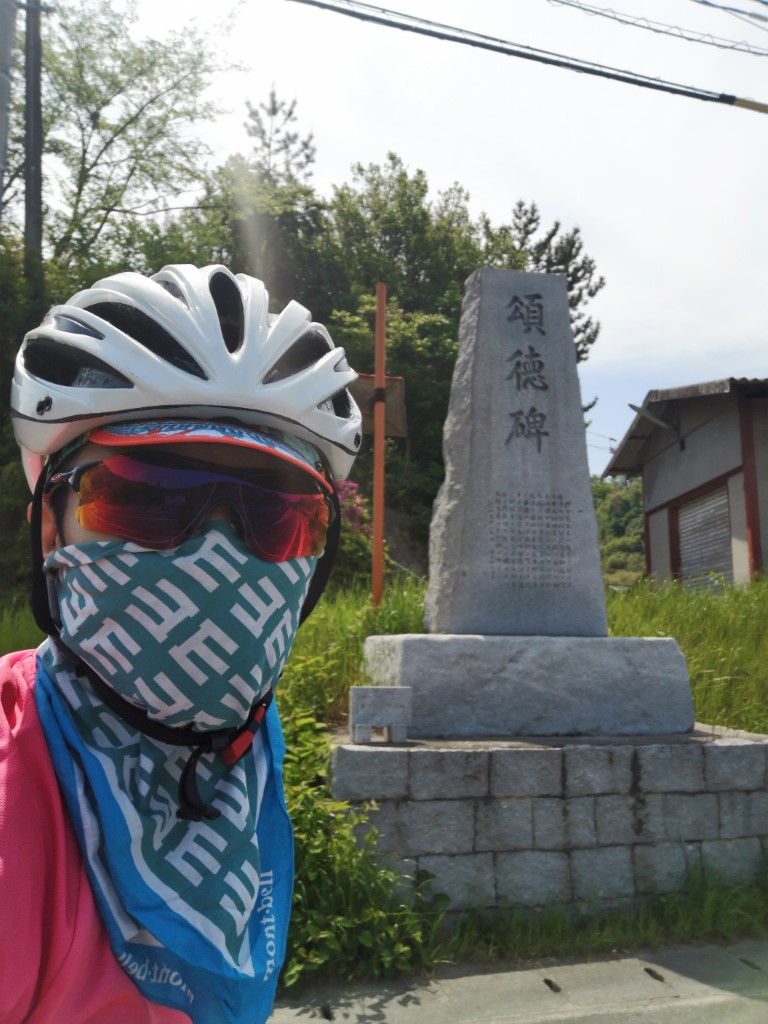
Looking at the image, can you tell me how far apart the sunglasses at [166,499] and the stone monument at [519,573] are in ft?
A: 11.2

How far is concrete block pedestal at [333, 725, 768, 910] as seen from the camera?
3.79 meters

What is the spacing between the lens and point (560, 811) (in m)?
3.97

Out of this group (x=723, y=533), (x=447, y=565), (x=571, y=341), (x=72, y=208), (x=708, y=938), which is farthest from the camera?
(x=72, y=208)

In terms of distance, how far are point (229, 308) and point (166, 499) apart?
1.24ft

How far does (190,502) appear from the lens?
3.59 ft

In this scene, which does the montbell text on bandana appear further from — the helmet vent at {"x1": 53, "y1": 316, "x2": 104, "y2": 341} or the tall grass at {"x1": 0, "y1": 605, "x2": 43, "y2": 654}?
the tall grass at {"x1": 0, "y1": 605, "x2": 43, "y2": 654}

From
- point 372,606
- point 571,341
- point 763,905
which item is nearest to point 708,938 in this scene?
point 763,905

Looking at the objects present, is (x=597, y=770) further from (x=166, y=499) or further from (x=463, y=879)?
(x=166, y=499)

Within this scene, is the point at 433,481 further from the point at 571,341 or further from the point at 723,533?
the point at 571,341

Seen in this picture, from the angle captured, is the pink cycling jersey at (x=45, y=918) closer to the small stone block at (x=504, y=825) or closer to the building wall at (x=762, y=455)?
the small stone block at (x=504, y=825)

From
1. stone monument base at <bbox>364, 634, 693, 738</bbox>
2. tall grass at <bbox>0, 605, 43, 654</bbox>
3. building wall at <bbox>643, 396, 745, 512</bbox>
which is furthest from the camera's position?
building wall at <bbox>643, 396, 745, 512</bbox>

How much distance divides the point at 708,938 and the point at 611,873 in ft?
1.63

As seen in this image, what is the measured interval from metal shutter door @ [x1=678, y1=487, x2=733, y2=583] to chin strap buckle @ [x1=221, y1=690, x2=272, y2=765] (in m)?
11.7

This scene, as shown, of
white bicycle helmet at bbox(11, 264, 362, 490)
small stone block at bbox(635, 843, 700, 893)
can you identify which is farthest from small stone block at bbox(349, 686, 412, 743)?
white bicycle helmet at bbox(11, 264, 362, 490)
